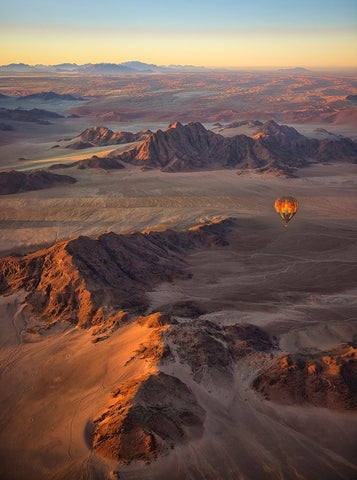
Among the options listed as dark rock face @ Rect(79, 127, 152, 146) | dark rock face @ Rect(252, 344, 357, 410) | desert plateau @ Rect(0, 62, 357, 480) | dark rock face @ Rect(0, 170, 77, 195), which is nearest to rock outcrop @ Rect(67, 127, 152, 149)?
dark rock face @ Rect(79, 127, 152, 146)


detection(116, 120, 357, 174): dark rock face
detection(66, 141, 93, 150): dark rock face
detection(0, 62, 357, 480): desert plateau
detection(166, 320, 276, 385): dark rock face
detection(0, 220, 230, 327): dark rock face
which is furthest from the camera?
detection(66, 141, 93, 150): dark rock face

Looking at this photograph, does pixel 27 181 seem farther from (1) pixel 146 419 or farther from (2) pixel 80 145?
(1) pixel 146 419

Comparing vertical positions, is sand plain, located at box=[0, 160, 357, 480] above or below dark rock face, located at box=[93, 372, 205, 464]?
below

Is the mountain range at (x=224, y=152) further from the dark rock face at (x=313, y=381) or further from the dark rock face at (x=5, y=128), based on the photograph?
the dark rock face at (x=313, y=381)

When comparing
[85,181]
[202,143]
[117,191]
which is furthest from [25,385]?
[202,143]

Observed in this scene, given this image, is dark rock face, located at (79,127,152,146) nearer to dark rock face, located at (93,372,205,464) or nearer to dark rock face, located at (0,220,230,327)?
dark rock face, located at (0,220,230,327)

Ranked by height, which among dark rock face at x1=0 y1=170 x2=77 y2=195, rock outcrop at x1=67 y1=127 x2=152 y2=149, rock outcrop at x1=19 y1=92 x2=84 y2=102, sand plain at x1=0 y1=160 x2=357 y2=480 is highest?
rock outcrop at x1=19 y1=92 x2=84 y2=102

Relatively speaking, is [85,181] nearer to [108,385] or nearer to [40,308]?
[40,308]

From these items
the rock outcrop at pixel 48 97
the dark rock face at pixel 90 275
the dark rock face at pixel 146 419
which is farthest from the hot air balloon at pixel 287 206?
the rock outcrop at pixel 48 97
